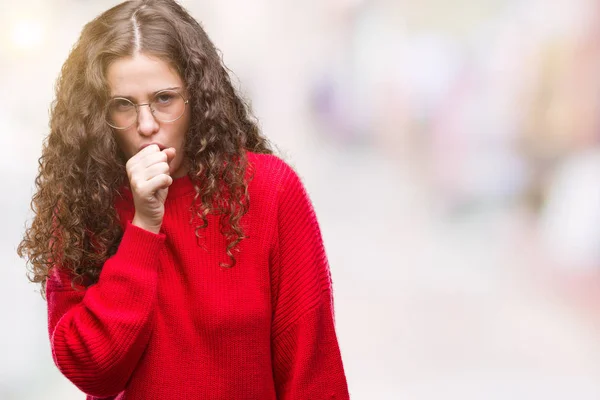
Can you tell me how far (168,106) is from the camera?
1.26 metres

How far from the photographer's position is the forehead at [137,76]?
1234mm

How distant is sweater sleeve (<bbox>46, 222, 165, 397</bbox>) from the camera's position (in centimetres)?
124

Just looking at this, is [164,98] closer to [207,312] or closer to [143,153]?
[143,153]

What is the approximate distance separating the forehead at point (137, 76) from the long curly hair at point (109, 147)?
14 millimetres

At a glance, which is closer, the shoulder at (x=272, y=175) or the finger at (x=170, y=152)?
the finger at (x=170, y=152)

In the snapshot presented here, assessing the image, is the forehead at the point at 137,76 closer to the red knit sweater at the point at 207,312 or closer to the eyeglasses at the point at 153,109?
the eyeglasses at the point at 153,109

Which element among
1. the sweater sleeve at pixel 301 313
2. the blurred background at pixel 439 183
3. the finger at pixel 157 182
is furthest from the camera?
the blurred background at pixel 439 183

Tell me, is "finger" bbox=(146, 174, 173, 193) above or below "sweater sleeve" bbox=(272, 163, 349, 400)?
above

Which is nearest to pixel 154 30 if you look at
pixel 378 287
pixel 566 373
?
pixel 378 287

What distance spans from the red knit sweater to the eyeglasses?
0.44ft

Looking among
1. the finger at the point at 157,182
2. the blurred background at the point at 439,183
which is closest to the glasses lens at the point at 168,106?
the finger at the point at 157,182

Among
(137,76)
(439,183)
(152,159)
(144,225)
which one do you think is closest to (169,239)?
(144,225)

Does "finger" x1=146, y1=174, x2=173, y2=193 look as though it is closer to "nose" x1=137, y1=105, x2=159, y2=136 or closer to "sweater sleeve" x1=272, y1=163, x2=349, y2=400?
"nose" x1=137, y1=105, x2=159, y2=136

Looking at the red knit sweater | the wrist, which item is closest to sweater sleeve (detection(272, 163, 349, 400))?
the red knit sweater
